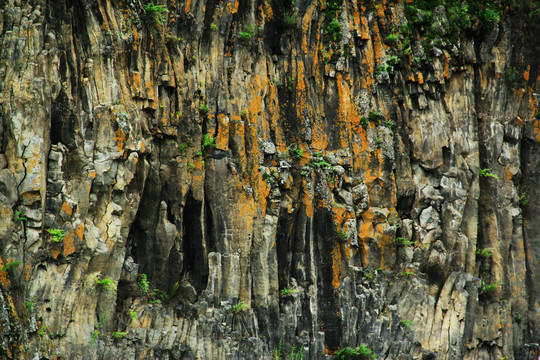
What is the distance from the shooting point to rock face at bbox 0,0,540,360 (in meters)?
12.8

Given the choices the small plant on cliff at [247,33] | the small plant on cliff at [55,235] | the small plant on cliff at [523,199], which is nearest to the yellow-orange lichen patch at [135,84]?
the small plant on cliff at [247,33]

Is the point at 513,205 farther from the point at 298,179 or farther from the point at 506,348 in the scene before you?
the point at 298,179

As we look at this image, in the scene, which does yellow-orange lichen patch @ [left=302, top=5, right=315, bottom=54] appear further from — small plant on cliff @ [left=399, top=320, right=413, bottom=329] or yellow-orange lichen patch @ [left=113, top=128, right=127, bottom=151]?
small plant on cliff @ [left=399, top=320, right=413, bottom=329]

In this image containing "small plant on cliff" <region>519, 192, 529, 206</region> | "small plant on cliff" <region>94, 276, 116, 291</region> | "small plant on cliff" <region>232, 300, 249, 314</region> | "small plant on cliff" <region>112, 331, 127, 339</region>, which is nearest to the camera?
"small plant on cliff" <region>94, 276, 116, 291</region>

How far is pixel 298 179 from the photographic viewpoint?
16.9 meters

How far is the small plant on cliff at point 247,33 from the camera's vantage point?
55.4 ft

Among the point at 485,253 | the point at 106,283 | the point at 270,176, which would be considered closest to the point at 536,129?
the point at 485,253

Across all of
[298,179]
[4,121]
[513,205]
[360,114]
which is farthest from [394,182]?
[4,121]

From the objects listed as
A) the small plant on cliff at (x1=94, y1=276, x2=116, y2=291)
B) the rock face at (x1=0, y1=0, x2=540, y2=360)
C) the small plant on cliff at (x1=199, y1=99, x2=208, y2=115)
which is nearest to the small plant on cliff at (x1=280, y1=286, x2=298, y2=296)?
the rock face at (x1=0, y1=0, x2=540, y2=360)

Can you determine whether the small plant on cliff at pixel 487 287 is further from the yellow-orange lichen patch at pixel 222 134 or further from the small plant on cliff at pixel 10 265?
the small plant on cliff at pixel 10 265

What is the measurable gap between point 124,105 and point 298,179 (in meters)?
5.66

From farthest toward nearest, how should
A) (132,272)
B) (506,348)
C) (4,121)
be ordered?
(506,348) → (132,272) → (4,121)

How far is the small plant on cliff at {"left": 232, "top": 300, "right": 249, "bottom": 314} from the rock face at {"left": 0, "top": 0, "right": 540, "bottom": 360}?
6 cm

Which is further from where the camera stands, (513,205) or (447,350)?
(513,205)
